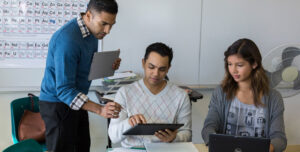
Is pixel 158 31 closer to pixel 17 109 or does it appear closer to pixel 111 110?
pixel 17 109

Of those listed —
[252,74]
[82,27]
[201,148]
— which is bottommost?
[201,148]

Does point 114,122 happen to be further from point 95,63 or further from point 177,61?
point 177,61

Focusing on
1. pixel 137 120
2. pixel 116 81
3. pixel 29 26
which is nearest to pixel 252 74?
pixel 137 120

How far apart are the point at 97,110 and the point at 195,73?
1.45m

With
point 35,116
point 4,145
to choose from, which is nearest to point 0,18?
point 35,116

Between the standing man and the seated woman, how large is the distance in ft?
2.01

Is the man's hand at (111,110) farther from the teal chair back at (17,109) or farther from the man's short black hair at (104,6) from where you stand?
the teal chair back at (17,109)

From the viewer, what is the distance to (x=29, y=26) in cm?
265

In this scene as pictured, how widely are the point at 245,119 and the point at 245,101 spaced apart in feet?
0.32

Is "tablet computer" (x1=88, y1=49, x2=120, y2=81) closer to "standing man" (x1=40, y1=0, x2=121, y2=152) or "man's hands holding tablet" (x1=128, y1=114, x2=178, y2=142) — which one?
"standing man" (x1=40, y1=0, x2=121, y2=152)

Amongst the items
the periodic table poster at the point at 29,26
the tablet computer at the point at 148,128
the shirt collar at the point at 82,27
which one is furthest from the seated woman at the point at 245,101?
the periodic table poster at the point at 29,26

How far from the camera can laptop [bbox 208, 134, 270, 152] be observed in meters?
1.30

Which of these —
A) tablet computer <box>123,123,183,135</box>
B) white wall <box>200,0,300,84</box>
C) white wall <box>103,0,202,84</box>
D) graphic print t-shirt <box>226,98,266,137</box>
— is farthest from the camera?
white wall <box>200,0,300,84</box>

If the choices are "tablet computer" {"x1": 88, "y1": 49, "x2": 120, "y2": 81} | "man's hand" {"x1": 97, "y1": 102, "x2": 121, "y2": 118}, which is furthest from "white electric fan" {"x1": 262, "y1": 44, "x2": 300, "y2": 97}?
"man's hand" {"x1": 97, "y1": 102, "x2": 121, "y2": 118}
